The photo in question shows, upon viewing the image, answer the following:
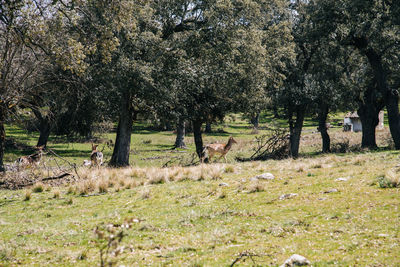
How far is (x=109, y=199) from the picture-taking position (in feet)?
43.1

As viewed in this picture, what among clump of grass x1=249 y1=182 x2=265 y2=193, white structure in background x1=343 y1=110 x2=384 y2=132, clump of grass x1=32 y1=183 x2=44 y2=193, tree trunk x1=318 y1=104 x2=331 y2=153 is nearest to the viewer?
clump of grass x1=249 y1=182 x2=265 y2=193

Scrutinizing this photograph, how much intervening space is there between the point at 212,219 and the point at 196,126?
20164 millimetres

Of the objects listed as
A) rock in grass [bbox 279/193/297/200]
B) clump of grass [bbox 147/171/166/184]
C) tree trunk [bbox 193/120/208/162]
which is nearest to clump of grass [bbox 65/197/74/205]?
clump of grass [bbox 147/171/166/184]

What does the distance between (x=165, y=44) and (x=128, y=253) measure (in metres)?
17.5

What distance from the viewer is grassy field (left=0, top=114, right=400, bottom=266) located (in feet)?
21.9

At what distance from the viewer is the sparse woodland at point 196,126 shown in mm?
7426

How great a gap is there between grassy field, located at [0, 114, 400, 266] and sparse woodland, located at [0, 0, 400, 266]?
0.04 meters

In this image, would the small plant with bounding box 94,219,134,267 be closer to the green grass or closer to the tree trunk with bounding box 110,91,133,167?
the green grass

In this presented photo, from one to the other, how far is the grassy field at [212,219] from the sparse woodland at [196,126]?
0.04m

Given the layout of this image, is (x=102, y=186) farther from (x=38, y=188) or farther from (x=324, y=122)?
(x=324, y=122)

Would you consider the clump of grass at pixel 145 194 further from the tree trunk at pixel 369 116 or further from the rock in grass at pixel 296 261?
the tree trunk at pixel 369 116

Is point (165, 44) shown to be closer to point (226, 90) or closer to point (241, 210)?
point (226, 90)

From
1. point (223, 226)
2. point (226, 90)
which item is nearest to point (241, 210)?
point (223, 226)

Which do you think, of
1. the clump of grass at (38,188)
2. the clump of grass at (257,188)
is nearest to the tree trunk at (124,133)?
the clump of grass at (38,188)
